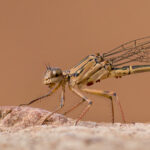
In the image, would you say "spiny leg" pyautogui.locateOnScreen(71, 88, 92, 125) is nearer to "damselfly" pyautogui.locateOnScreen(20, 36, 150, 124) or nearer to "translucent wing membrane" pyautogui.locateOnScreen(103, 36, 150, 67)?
"damselfly" pyautogui.locateOnScreen(20, 36, 150, 124)

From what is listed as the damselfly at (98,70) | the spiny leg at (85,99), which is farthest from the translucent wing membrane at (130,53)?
the spiny leg at (85,99)

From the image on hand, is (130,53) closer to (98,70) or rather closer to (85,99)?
(98,70)

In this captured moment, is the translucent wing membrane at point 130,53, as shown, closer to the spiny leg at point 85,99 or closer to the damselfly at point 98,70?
the damselfly at point 98,70

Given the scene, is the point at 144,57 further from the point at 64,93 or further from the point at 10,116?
the point at 10,116

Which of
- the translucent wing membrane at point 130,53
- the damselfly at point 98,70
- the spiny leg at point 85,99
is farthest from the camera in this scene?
the translucent wing membrane at point 130,53

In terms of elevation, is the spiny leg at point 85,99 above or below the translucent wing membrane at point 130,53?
below

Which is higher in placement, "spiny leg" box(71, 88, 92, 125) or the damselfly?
the damselfly

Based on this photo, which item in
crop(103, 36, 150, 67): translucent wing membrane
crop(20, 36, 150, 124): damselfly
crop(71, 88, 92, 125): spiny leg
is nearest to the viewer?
crop(71, 88, 92, 125): spiny leg

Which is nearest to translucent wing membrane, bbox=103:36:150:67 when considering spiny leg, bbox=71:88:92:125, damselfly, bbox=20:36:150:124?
damselfly, bbox=20:36:150:124

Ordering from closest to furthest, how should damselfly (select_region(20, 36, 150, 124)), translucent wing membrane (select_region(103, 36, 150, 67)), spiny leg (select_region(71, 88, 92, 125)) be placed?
spiny leg (select_region(71, 88, 92, 125)), damselfly (select_region(20, 36, 150, 124)), translucent wing membrane (select_region(103, 36, 150, 67))

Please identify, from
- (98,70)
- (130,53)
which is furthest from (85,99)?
(130,53)

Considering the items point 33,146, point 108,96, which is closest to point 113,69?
point 108,96
